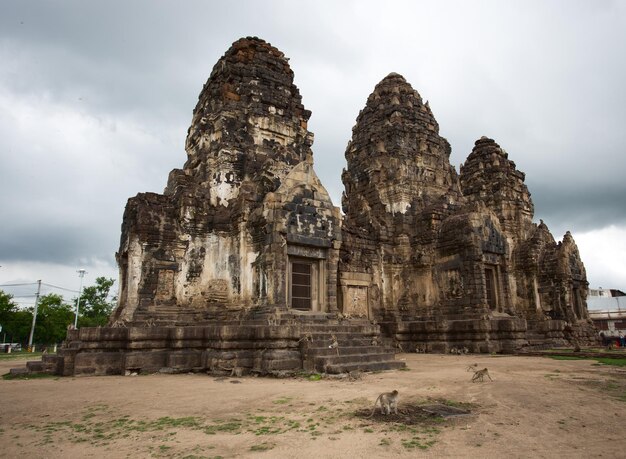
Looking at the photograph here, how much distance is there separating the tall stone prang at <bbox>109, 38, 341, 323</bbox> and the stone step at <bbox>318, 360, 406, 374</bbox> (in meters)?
2.69

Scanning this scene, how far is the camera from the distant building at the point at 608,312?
37094 millimetres

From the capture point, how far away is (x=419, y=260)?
64.2 feet

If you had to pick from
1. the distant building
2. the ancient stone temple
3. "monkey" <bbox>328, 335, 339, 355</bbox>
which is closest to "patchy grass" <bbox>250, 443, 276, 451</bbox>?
the ancient stone temple

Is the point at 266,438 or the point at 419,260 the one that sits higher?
the point at 419,260

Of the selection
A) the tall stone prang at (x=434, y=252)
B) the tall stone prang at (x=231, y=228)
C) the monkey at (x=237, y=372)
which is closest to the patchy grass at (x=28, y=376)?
the tall stone prang at (x=231, y=228)

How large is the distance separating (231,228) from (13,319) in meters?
42.3

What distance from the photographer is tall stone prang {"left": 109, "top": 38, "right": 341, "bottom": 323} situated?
13.3 metres

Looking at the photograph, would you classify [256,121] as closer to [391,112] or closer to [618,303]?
[391,112]

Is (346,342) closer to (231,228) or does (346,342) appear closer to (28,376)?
(231,228)

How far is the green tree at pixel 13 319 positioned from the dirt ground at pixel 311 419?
4102 cm

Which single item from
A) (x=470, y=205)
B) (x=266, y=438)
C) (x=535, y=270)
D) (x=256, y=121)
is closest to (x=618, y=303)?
(x=535, y=270)

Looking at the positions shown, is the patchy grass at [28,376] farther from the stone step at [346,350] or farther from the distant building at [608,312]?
the distant building at [608,312]

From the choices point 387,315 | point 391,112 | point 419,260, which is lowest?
point 387,315

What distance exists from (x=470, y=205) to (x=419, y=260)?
3250 millimetres
